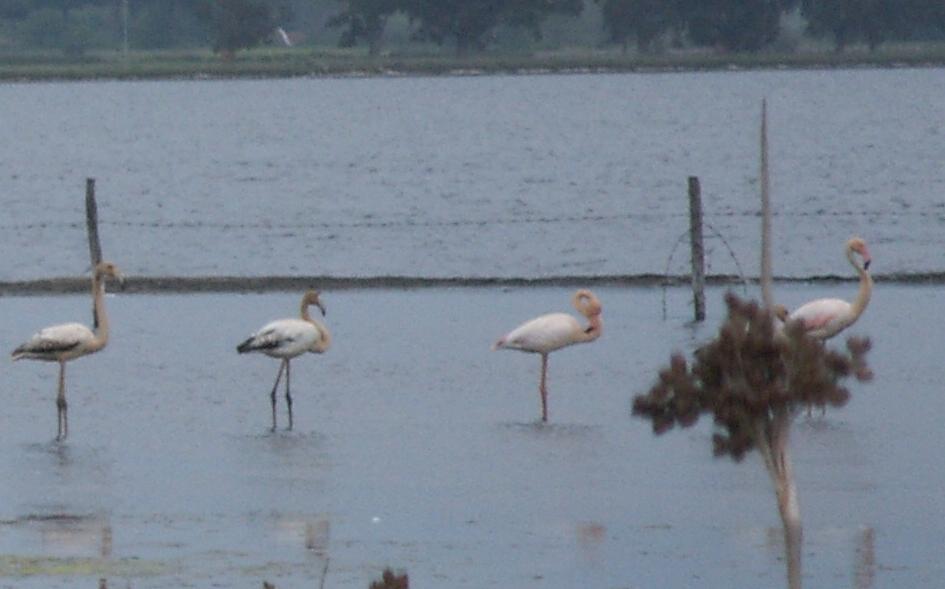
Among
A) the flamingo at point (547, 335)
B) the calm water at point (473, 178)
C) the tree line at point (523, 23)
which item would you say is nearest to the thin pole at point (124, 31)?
the tree line at point (523, 23)

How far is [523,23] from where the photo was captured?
551ft

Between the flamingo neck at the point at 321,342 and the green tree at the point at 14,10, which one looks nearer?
the flamingo neck at the point at 321,342

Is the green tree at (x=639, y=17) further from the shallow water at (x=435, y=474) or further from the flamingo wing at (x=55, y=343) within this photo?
the flamingo wing at (x=55, y=343)

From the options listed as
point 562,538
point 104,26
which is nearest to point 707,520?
point 562,538

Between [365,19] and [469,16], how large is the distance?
8.53 metres

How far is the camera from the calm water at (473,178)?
45.9 metres

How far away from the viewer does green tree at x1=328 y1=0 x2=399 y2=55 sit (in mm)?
166750

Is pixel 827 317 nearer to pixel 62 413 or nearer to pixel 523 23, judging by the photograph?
pixel 62 413

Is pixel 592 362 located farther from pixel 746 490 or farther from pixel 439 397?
pixel 746 490

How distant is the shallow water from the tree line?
140 meters

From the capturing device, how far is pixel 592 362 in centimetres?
2289

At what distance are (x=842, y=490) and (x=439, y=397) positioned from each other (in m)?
5.33

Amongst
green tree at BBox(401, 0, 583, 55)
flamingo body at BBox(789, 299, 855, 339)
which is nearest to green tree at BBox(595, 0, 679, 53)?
green tree at BBox(401, 0, 583, 55)

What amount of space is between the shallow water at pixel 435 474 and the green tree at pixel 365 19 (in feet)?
466
